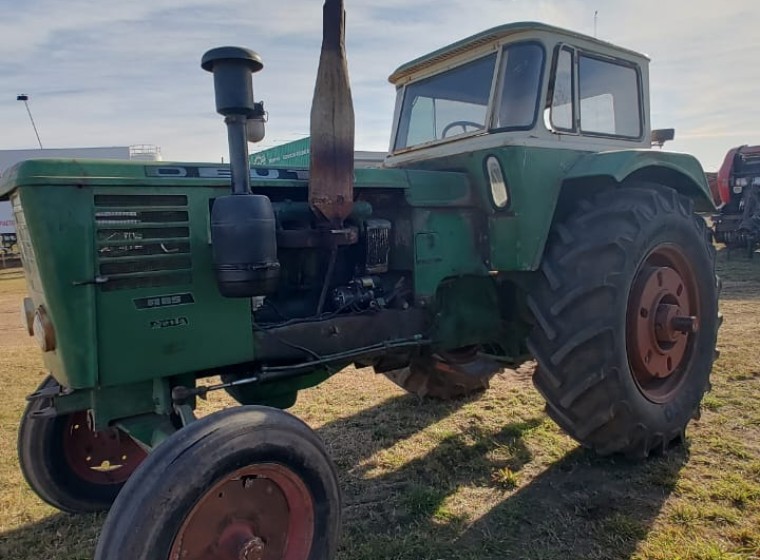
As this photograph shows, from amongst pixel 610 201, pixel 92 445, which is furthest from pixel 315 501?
pixel 610 201

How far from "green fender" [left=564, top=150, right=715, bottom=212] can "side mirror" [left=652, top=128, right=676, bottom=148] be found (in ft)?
1.62

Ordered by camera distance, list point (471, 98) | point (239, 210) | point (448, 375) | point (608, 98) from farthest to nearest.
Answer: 1. point (448, 375)
2. point (608, 98)
3. point (471, 98)
4. point (239, 210)

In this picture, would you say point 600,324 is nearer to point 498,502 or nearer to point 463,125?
point 498,502

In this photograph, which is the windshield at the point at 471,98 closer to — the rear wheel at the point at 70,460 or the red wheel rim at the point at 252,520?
the red wheel rim at the point at 252,520

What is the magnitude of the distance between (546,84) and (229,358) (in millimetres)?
2275

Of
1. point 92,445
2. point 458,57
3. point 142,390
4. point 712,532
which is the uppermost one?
point 458,57

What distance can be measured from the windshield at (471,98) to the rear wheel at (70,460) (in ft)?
8.84

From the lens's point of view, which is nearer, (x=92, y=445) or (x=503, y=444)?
(x=92, y=445)

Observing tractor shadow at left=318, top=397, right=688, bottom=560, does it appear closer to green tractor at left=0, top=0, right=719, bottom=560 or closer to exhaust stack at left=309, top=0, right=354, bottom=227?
green tractor at left=0, top=0, right=719, bottom=560

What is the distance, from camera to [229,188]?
2.75 meters

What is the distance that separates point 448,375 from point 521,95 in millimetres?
1983

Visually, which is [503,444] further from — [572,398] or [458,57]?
[458,57]

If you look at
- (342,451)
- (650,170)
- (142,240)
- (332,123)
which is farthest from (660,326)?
(142,240)

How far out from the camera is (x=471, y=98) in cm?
382
